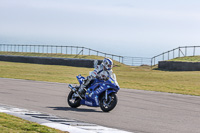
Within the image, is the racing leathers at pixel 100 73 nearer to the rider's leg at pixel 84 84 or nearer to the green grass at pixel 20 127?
the rider's leg at pixel 84 84

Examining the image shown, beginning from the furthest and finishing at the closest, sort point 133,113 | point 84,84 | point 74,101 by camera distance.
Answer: point 74,101
point 84,84
point 133,113

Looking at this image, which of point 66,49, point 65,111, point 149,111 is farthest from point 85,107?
point 66,49

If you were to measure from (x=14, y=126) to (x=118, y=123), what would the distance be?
8.94 feet

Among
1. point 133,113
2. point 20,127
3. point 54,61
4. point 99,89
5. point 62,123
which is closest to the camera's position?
point 20,127

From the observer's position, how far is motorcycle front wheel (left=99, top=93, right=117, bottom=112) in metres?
11.5

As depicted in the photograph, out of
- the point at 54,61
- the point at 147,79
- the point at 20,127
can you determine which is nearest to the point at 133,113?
the point at 20,127

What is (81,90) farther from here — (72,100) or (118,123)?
(118,123)

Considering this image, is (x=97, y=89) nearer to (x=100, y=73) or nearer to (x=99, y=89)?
(x=99, y=89)

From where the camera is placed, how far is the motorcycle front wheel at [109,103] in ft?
37.8

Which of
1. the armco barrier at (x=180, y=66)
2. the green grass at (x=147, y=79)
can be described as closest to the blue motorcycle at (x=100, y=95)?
the green grass at (x=147, y=79)

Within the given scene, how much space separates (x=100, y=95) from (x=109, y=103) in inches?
17.5

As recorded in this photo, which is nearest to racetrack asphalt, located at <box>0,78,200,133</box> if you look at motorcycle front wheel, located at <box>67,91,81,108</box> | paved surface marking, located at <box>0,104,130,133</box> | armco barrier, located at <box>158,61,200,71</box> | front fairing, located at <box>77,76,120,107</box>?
motorcycle front wheel, located at <box>67,91,81,108</box>

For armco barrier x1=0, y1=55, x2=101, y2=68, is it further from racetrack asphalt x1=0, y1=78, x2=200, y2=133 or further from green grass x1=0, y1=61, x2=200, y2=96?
racetrack asphalt x1=0, y1=78, x2=200, y2=133

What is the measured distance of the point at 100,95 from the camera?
11.9m
